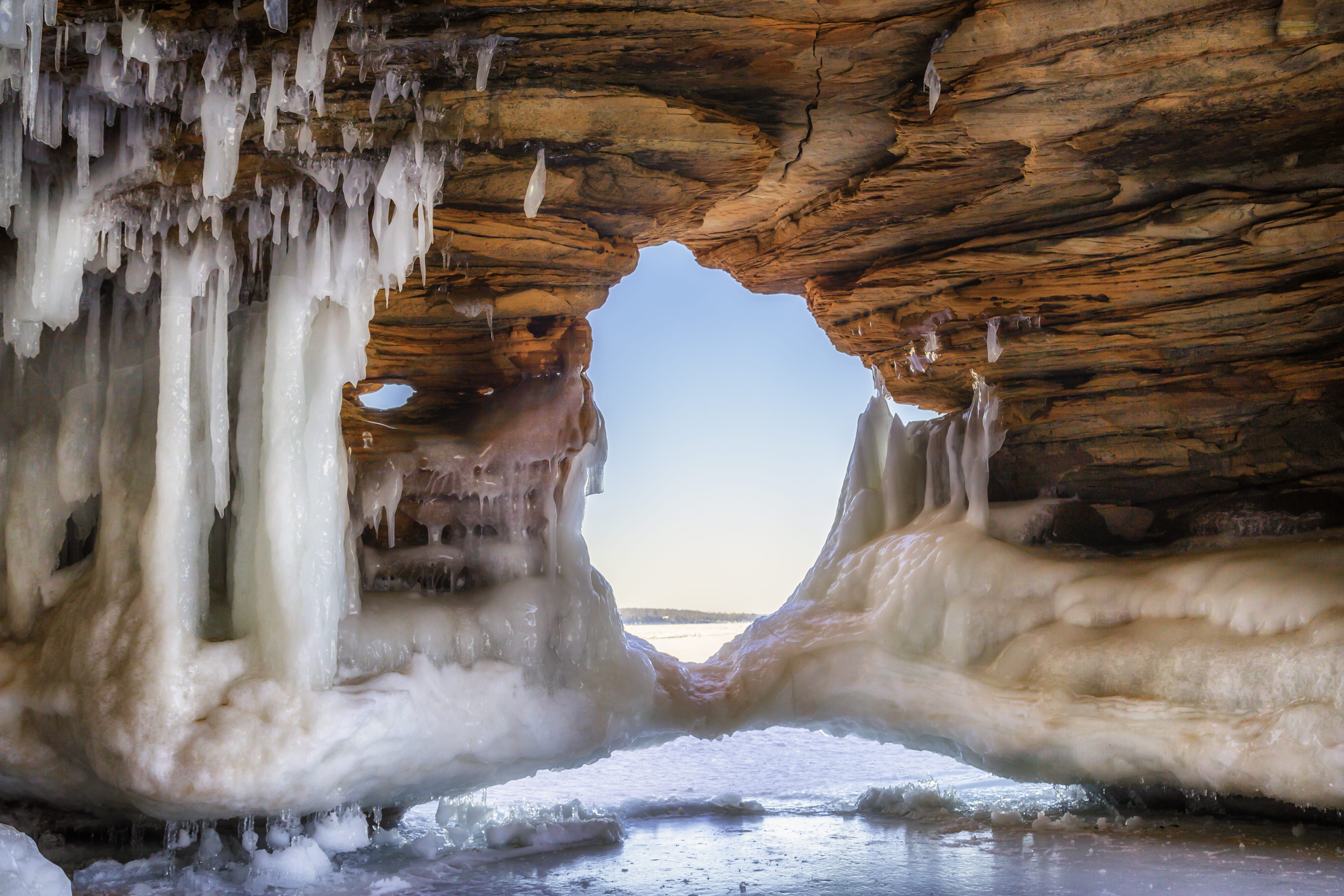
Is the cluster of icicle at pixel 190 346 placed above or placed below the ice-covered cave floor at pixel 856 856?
above

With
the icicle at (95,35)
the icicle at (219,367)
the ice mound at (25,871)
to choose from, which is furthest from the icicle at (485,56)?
the ice mound at (25,871)

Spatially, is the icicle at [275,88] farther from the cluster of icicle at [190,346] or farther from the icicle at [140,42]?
the icicle at [140,42]

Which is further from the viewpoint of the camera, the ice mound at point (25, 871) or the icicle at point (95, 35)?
the icicle at point (95, 35)

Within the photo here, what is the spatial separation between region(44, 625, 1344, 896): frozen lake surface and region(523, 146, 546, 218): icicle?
396 cm

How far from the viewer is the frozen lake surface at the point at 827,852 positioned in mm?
5414

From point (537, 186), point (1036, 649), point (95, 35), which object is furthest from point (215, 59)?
point (1036, 649)

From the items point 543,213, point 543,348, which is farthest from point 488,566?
point 543,213

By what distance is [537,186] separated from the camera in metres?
6.32

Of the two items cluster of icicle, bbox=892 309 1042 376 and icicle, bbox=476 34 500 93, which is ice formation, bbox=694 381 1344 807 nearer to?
cluster of icicle, bbox=892 309 1042 376

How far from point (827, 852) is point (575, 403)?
4.18 metres

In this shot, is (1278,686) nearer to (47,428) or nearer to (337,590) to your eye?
(337,590)

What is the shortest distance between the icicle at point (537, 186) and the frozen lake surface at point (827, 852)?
3957mm

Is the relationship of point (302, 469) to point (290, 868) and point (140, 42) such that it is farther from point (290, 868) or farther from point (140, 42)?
point (140, 42)

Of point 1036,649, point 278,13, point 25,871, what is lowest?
point 25,871
